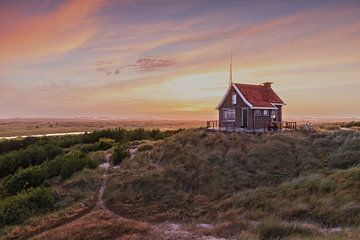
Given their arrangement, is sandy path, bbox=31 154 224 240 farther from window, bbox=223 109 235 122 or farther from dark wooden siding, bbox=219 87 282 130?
window, bbox=223 109 235 122

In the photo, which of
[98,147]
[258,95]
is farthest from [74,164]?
[258,95]

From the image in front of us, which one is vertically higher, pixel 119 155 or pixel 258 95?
pixel 258 95

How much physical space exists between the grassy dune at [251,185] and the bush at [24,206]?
3525 millimetres

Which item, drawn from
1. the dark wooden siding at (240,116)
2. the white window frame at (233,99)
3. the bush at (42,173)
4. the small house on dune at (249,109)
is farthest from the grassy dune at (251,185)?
the white window frame at (233,99)

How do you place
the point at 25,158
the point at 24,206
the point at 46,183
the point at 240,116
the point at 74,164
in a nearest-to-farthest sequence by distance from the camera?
1. the point at 24,206
2. the point at 46,183
3. the point at 74,164
4. the point at 240,116
5. the point at 25,158

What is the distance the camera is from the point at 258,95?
108 feet

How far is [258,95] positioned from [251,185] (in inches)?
607

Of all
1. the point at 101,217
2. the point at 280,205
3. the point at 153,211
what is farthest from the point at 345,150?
the point at 101,217

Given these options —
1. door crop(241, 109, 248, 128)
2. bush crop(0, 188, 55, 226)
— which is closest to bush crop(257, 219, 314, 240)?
bush crop(0, 188, 55, 226)

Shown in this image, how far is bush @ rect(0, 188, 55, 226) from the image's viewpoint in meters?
16.7

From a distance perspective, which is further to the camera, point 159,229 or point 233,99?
point 233,99

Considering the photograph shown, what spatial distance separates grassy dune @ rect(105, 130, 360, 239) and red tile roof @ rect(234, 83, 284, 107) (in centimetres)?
507

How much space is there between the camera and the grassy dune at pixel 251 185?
43.6 feet

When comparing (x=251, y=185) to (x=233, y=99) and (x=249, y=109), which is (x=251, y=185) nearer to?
(x=249, y=109)
